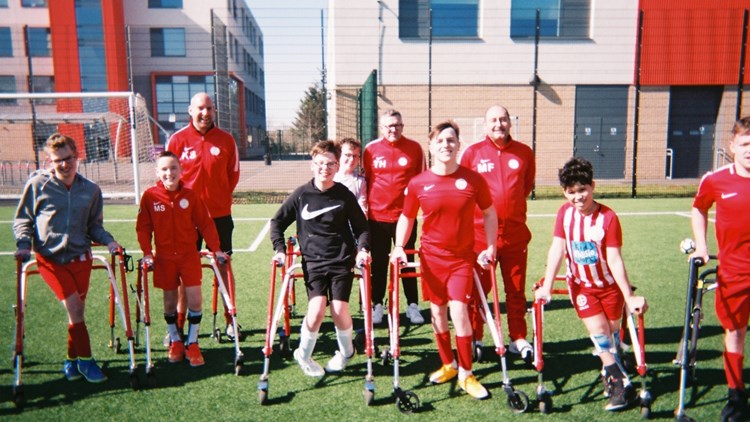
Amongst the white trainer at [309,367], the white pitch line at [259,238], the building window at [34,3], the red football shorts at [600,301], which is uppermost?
the building window at [34,3]

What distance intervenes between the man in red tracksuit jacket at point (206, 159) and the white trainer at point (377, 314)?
143cm

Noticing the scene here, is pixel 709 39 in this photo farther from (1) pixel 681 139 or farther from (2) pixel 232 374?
(2) pixel 232 374

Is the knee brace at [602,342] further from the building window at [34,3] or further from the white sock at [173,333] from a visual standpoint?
the building window at [34,3]

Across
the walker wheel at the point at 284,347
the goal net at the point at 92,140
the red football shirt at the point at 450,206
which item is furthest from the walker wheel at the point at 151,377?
the goal net at the point at 92,140

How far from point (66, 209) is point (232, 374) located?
6.17ft

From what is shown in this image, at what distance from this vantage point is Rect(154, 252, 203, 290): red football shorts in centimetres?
444

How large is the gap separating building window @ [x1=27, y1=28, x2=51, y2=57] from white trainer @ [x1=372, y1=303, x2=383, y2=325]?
37.0 m

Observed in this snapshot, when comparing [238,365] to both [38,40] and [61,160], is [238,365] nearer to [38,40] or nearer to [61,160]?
[61,160]

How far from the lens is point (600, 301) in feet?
12.4

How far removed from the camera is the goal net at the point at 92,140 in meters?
14.7

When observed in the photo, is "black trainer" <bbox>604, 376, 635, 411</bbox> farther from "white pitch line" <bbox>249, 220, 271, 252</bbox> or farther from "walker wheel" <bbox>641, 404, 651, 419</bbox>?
"white pitch line" <bbox>249, 220, 271, 252</bbox>

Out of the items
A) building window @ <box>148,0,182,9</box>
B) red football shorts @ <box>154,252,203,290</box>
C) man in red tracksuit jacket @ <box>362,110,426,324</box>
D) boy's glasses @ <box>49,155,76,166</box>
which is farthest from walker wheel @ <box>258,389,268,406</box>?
building window @ <box>148,0,182,9</box>

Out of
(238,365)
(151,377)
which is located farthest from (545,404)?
(151,377)

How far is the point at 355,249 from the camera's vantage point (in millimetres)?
4383
